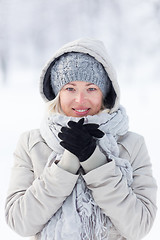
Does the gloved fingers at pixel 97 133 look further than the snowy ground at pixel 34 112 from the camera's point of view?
No

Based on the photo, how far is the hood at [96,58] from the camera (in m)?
1.11

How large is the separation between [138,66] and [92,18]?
519 mm

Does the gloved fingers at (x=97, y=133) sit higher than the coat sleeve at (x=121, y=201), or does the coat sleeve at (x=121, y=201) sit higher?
the gloved fingers at (x=97, y=133)

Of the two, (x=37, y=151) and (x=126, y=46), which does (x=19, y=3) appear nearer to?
(x=126, y=46)

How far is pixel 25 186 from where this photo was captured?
110 centimetres

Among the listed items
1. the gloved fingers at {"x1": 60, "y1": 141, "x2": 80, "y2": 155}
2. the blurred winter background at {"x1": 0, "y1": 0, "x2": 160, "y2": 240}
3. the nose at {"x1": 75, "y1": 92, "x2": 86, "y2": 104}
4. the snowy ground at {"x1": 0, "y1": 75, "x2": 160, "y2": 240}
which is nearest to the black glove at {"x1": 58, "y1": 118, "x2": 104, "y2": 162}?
the gloved fingers at {"x1": 60, "y1": 141, "x2": 80, "y2": 155}

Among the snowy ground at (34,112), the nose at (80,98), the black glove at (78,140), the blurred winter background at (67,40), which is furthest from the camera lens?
the blurred winter background at (67,40)

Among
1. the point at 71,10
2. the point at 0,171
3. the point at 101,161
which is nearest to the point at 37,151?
the point at 101,161

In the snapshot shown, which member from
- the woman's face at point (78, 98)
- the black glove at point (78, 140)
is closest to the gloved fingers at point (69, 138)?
the black glove at point (78, 140)

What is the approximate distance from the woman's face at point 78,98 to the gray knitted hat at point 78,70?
2 centimetres

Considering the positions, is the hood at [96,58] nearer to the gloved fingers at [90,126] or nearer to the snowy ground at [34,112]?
the gloved fingers at [90,126]

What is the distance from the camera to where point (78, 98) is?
3.59 ft

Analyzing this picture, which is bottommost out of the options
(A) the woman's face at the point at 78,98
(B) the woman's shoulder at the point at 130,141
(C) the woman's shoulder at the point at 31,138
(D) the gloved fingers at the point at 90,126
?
(B) the woman's shoulder at the point at 130,141

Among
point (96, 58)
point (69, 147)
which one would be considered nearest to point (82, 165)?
point (69, 147)
